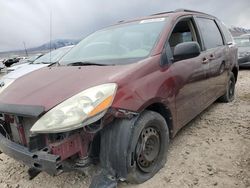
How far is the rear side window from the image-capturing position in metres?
4.17

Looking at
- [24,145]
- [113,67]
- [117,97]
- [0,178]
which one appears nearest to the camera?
[117,97]

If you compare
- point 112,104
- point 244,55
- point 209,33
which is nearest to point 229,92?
point 209,33

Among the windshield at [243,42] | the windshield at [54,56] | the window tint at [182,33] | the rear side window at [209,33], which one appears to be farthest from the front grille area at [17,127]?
the windshield at [243,42]

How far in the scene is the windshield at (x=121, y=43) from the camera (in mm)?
3025

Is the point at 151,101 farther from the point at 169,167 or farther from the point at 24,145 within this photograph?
the point at 24,145

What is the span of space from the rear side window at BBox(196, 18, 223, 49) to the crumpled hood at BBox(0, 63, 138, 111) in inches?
80.0

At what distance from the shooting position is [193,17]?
13.1ft

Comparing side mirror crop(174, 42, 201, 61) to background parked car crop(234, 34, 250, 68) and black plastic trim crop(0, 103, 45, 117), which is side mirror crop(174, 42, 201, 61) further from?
background parked car crop(234, 34, 250, 68)

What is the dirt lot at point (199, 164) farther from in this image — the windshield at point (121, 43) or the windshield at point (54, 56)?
the windshield at point (54, 56)

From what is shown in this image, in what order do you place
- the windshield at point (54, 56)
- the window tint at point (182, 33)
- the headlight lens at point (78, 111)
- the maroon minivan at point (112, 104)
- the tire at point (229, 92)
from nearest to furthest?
the headlight lens at point (78, 111), the maroon minivan at point (112, 104), the window tint at point (182, 33), the tire at point (229, 92), the windshield at point (54, 56)

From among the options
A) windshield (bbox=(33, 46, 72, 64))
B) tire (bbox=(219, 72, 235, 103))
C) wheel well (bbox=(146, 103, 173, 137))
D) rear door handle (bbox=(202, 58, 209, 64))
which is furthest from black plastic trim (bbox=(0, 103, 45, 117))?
windshield (bbox=(33, 46, 72, 64))

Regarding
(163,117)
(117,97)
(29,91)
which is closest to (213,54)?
(163,117)

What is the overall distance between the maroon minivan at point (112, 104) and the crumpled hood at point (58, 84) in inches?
0.4

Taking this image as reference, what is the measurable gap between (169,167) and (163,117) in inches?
22.3
